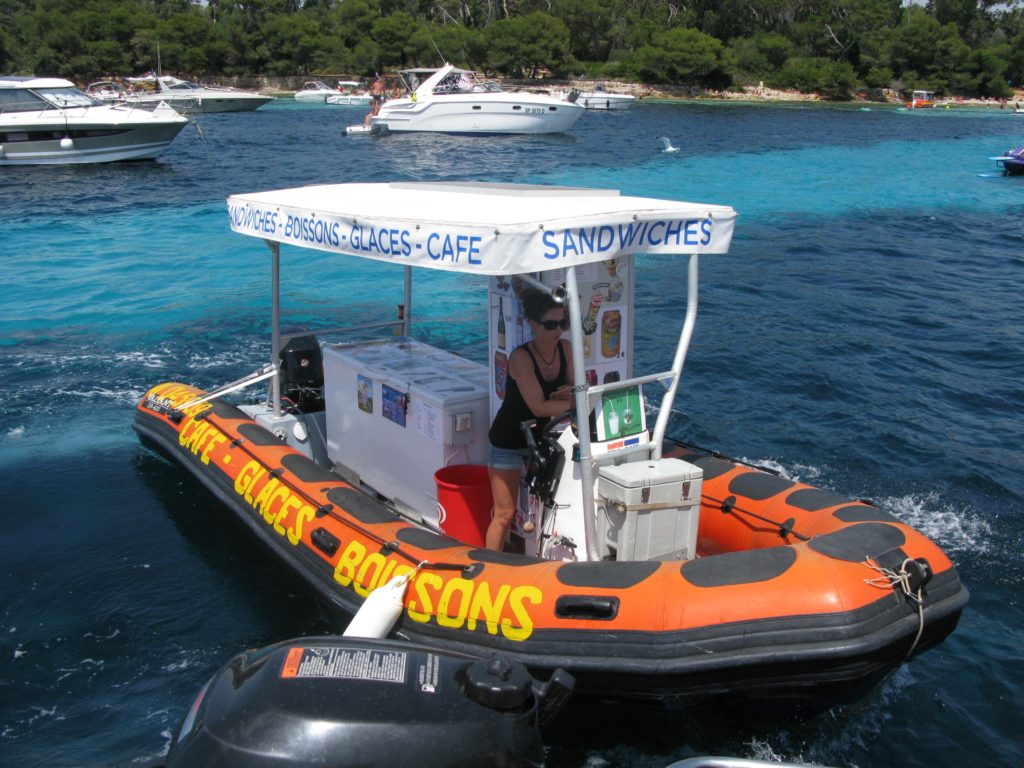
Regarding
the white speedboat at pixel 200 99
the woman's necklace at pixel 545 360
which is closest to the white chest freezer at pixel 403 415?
the woman's necklace at pixel 545 360

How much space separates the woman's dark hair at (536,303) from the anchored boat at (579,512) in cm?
13

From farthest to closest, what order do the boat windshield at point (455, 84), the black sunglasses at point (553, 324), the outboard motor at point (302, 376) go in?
the boat windshield at point (455, 84) → the outboard motor at point (302, 376) → the black sunglasses at point (553, 324)

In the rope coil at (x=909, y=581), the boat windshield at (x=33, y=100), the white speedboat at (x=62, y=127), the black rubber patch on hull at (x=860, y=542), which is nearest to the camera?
the rope coil at (x=909, y=581)

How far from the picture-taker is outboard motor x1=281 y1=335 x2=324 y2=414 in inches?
A: 311

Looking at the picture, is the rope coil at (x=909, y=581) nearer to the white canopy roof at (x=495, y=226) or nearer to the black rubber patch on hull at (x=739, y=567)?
the black rubber patch on hull at (x=739, y=567)

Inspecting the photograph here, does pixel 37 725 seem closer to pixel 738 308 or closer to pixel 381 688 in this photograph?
pixel 381 688

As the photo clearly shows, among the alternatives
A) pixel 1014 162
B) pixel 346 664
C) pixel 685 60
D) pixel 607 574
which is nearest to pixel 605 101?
pixel 685 60

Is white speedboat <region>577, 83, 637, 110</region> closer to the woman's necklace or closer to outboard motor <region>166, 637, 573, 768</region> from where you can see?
the woman's necklace

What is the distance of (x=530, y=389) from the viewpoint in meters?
5.36

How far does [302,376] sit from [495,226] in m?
3.83

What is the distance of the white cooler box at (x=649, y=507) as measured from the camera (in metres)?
5.02

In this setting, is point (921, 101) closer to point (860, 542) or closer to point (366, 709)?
point (860, 542)

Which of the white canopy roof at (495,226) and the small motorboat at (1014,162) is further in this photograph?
the small motorboat at (1014,162)

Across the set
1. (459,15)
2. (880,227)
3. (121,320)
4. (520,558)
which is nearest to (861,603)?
(520,558)
